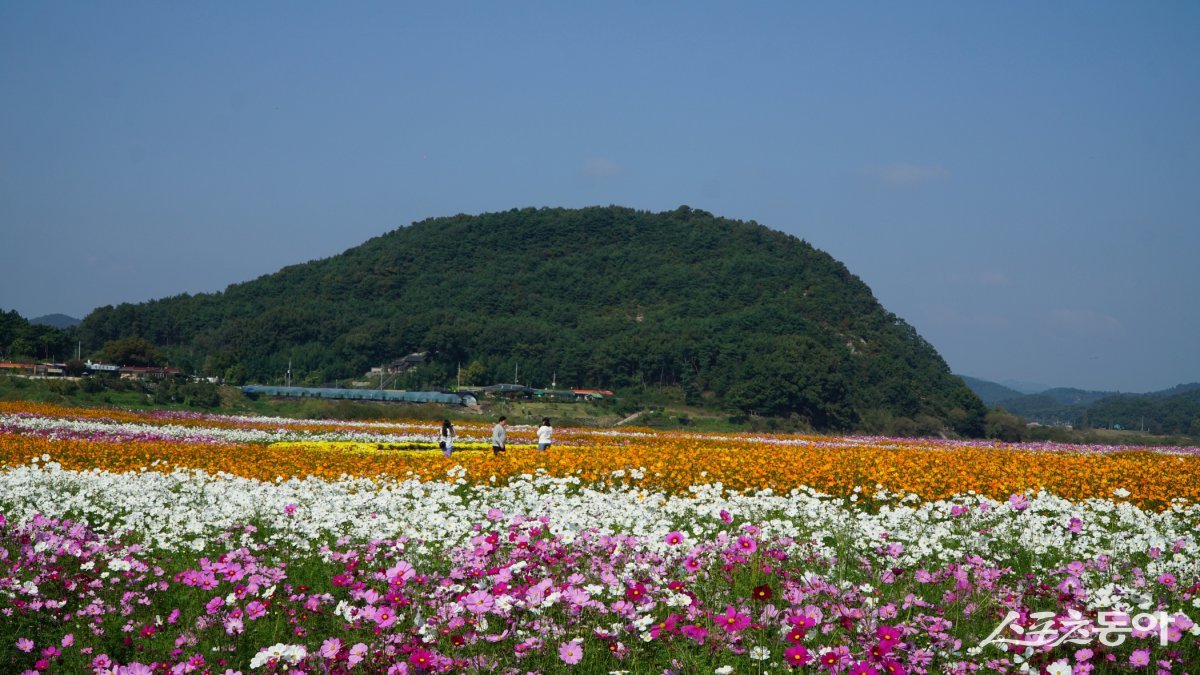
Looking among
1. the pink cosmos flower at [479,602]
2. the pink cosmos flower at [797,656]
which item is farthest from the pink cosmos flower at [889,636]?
the pink cosmos flower at [479,602]

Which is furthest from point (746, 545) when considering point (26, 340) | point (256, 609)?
point (26, 340)

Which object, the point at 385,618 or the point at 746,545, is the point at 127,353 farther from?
the point at 385,618

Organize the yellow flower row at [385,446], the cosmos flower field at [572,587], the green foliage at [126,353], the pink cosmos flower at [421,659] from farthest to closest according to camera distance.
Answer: the green foliage at [126,353]
the yellow flower row at [385,446]
the cosmos flower field at [572,587]
the pink cosmos flower at [421,659]

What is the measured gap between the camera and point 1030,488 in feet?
44.4

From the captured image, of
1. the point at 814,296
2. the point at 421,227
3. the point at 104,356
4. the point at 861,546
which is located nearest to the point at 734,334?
the point at 814,296

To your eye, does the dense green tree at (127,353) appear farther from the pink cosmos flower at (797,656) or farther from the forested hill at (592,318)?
the pink cosmos flower at (797,656)

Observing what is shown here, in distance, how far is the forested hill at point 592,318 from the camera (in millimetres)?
85312

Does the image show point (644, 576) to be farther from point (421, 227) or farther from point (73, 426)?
point (421, 227)

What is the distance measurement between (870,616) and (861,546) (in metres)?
2.54

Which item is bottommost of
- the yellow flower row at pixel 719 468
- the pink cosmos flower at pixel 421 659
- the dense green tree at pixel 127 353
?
the yellow flower row at pixel 719 468

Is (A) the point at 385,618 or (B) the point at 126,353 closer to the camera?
(A) the point at 385,618

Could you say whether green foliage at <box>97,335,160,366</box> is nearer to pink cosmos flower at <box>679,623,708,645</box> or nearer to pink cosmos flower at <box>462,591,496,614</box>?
pink cosmos flower at <box>462,591,496,614</box>

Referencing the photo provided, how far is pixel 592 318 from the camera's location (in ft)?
399

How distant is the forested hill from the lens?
85.3 m
